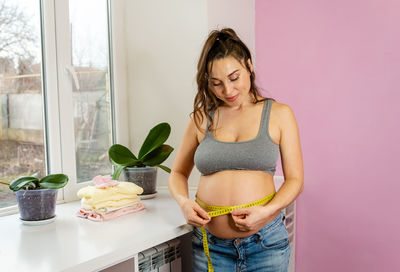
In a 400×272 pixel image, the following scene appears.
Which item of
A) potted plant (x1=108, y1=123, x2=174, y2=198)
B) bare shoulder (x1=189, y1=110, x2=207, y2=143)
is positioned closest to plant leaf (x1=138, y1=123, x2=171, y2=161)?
potted plant (x1=108, y1=123, x2=174, y2=198)

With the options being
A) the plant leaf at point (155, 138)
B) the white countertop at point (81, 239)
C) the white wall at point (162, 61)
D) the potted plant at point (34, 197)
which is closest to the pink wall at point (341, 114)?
the white wall at point (162, 61)

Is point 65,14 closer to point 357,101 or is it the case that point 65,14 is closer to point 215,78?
point 215,78

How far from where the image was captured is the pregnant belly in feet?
4.45

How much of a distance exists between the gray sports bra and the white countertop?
9.6 inches

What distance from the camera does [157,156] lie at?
1.94 metres

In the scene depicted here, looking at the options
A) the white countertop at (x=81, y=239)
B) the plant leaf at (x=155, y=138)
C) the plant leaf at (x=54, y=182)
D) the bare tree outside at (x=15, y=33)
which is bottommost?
the white countertop at (x=81, y=239)

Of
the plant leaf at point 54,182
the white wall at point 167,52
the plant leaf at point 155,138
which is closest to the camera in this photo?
the plant leaf at point 54,182

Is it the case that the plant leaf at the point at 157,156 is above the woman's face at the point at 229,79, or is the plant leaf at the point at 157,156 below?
below

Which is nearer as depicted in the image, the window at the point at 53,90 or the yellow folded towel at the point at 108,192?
the yellow folded towel at the point at 108,192

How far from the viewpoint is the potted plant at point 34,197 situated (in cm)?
145

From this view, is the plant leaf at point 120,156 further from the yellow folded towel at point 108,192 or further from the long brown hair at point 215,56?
the long brown hair at point 215,56

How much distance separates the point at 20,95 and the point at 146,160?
0.60 metres

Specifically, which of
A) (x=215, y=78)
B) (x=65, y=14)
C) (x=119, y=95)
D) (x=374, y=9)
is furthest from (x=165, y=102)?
(x=374, y=9)

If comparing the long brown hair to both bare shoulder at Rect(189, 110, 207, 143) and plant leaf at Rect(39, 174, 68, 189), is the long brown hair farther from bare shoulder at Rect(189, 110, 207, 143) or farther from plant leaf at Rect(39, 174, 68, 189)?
plant leaf at Rect(39, 174, 68, 189)
